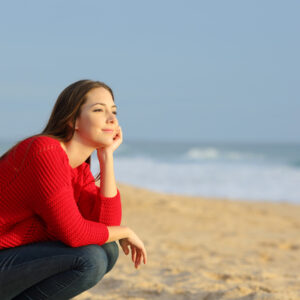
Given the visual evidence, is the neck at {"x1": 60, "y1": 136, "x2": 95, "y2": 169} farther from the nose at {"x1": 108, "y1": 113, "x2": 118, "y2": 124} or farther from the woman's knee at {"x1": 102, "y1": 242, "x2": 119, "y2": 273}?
the woman's knee at {"x1": 102, "y1": 242, "x2": 119, "y2": 273}

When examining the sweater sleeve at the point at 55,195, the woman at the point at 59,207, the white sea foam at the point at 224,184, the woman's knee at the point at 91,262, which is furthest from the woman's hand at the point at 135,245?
the white sea foam at the point at 224,184

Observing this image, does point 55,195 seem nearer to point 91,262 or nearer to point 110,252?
point 91,262

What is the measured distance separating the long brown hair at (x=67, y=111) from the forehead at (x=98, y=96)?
0.02 meters

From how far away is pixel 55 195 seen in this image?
6.87ft

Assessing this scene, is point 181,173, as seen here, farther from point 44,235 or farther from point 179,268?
point 44,235

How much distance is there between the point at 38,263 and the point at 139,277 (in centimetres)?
194

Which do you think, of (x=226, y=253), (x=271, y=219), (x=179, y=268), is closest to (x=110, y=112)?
(x=179, y=268)

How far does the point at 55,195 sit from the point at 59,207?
2.4 inches

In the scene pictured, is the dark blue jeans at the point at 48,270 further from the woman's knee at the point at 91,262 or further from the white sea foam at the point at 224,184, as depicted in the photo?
the white sea foam at the point at 224,184

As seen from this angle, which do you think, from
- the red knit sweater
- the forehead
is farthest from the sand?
the forehead

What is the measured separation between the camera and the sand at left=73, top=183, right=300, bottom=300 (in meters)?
3.40

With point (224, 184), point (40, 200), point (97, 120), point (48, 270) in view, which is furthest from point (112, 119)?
point (224, 184)

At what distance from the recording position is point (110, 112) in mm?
2432

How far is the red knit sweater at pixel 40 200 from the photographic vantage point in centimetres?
210
